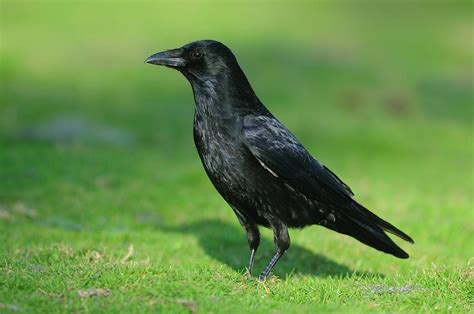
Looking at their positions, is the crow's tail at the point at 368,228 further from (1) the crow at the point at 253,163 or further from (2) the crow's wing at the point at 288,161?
(2) the crow's wing at the point at 288,161

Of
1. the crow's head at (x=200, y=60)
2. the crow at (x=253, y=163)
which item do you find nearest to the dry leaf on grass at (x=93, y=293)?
the crow at (x=253, y=163)

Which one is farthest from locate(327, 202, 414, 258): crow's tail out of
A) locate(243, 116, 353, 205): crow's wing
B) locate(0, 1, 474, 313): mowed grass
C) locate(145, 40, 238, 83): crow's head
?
locate(145, 40, 238, 83): crow's head

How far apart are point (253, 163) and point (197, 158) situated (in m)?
7.73

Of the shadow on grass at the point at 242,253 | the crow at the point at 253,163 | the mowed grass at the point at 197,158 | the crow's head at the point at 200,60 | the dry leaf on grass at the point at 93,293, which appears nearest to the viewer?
the dry leaf on grass at the point at 93,293

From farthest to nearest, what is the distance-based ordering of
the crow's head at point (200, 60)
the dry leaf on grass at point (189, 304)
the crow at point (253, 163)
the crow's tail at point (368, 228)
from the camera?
the crow's tail at point (368, 228)
the crow's head at point (200, 60)
the crow at point (253, 163)
the dry leaf on grass at point (189, 304)

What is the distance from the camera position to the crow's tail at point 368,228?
25.7 feet

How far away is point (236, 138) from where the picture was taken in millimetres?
7121

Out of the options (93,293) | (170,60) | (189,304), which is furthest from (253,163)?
(93,293)

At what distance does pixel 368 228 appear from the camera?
7934 mm

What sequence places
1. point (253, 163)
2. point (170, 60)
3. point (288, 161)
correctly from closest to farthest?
point (253, 163) < point (288, 161) < point (170, 60)

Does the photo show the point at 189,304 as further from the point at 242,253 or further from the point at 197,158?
the point at 197,158

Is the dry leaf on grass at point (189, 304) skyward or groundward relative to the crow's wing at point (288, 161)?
groundward

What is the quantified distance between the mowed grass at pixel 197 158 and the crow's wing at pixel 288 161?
0.82 metres

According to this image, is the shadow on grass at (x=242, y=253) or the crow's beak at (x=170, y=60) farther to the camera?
the shadow on grass at (x=242, y=253)
